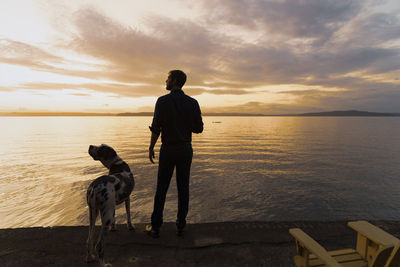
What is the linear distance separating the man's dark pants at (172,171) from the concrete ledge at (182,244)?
44 centimetres

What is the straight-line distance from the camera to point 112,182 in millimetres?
3250

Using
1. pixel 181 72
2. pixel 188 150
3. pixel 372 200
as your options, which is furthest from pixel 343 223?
pixel 372 200

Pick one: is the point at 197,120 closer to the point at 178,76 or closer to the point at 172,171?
the point at 178,76

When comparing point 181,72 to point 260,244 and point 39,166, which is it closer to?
point 260,244

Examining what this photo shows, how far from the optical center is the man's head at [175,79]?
3695mm

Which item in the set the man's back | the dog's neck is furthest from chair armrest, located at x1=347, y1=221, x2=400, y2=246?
the dog's neck

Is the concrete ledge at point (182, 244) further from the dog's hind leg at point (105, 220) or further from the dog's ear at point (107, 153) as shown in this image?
the dog's ear at point (107, 153)

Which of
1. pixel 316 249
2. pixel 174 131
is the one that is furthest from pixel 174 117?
pixel 316 249

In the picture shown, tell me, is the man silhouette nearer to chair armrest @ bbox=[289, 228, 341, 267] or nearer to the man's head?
the man's head

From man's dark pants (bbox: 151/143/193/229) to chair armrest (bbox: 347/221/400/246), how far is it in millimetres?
2488

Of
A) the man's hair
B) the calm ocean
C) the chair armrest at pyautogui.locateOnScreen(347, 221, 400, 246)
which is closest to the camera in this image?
the chair armrest at pyautogui.locateOnScreen(347, 221, 400, 246)

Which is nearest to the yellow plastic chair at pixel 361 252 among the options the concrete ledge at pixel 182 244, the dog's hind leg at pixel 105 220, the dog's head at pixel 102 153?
the concrete ledge at pixel 182 244

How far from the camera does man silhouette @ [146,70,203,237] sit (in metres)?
3.56

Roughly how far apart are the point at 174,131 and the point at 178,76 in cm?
100
